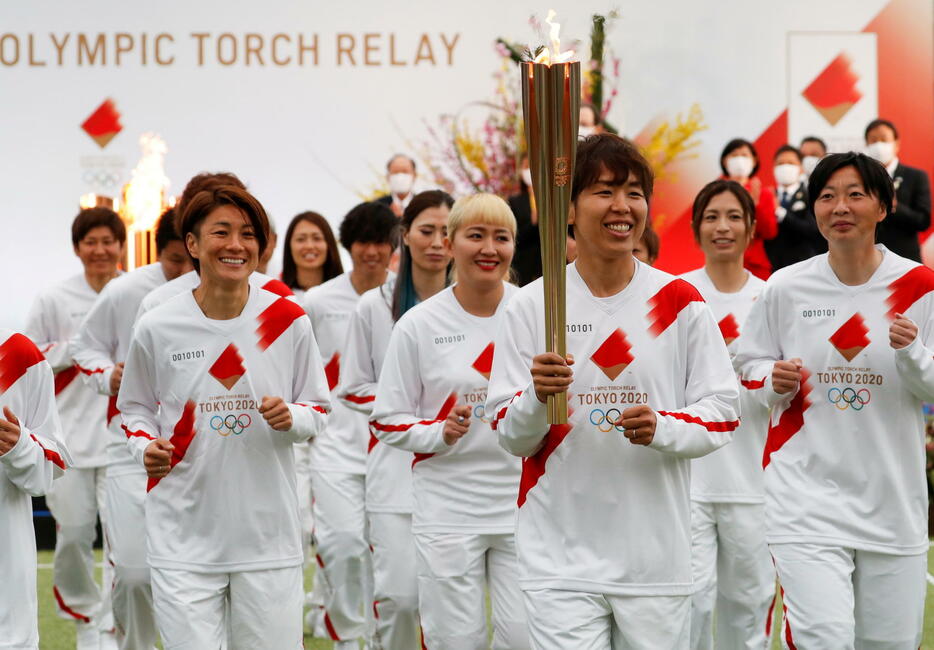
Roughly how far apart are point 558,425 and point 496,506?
1.25 meters

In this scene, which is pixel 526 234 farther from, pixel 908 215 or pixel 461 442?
pixel 461 442

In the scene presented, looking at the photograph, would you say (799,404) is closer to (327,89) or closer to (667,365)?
(667,365)

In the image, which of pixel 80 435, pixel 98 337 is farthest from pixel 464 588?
pixel 80 435

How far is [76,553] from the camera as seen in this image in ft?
23.9

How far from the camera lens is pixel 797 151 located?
34.4ft

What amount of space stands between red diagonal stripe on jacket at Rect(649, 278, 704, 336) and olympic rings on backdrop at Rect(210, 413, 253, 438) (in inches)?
53.4

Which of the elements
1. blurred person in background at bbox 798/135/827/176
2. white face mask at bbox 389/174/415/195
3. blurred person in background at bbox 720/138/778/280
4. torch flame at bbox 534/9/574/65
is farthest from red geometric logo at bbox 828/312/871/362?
blurred person in background at bbox 798/135/827/176

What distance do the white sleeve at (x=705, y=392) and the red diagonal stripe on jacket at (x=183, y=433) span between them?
153cm

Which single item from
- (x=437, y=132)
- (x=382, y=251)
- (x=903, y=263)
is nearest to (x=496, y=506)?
(x=903, y=263)

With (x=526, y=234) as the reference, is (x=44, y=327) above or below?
below

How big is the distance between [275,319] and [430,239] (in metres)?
1.26

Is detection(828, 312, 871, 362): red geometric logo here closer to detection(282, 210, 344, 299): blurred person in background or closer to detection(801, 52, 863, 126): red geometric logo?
detection(282, 210, 344, 299): blurred person in background

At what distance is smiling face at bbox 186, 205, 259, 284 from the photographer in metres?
4.81

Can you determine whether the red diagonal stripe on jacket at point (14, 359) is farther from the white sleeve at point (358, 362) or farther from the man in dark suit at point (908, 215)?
the man in dark suit at point (908, 215)
